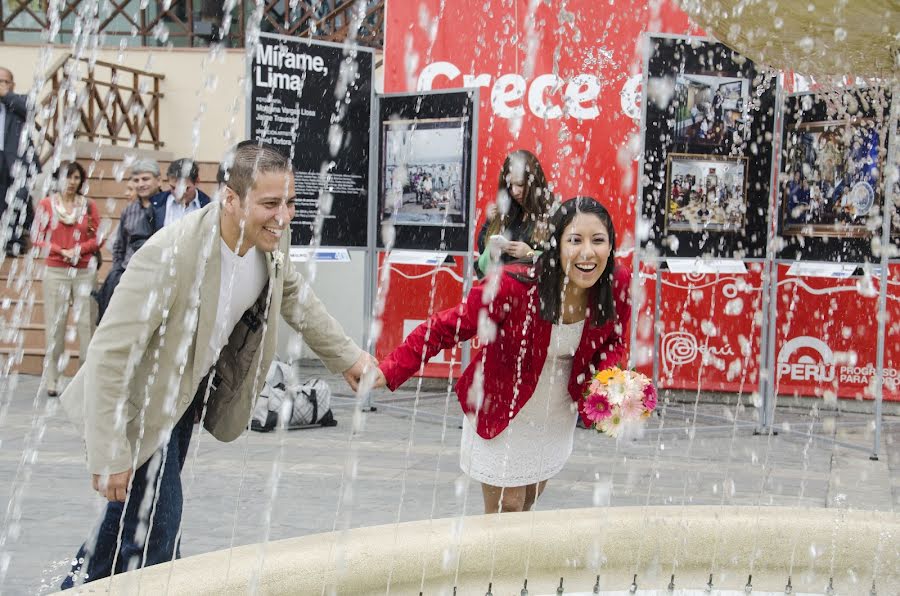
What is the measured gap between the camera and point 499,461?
4070 millimetres

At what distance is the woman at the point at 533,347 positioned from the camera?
12.7 feet

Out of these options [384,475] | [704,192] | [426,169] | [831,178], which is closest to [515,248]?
[384,475]

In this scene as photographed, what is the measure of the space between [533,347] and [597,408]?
325 millimetres

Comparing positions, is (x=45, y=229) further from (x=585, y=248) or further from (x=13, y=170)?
(x=585, y=248)

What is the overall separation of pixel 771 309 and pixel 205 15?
11.2 metres

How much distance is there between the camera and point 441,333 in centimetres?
384

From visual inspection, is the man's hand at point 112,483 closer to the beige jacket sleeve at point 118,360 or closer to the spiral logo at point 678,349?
the beige jacket sleeve at point 118,360

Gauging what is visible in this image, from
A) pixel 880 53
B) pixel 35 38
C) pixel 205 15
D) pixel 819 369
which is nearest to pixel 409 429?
→ pixel 819 369

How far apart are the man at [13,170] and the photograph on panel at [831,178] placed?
674 cm

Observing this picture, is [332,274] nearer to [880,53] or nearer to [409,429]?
[409,429]

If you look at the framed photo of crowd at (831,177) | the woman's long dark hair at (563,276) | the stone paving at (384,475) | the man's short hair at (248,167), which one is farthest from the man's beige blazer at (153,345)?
the framed photo of crowd at (831,177)

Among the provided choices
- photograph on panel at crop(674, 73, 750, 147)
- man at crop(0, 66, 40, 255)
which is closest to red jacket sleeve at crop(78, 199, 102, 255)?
man at crop(0, 66, 40, 255)

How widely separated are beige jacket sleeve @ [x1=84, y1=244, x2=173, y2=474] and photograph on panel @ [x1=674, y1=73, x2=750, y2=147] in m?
5.19

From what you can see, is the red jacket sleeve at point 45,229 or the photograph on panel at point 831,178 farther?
the red jacket sleeve at point 45,229
